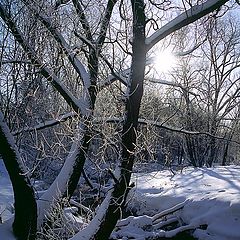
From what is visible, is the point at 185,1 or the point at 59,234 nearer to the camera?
the point at 185,1

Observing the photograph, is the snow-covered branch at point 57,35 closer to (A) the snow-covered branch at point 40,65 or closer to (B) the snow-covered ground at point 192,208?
(A) the snow-covered branch at point 40,65

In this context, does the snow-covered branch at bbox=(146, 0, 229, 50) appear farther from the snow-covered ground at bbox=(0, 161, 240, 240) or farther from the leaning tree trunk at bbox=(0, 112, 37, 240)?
the leaning tree trunk at bbox=(0, 112, 37, 240)

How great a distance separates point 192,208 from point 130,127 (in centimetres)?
355

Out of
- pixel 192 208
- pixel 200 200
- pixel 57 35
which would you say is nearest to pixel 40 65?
pixel 57 35

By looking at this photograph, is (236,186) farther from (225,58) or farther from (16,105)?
(225,58)

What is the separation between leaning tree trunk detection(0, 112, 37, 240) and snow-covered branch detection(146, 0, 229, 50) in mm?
2647

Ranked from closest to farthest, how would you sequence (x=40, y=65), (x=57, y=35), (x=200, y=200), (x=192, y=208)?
(x=40, y=65)
(x=57, y=35)
(x=192, y=208)
(x=200, y=200)

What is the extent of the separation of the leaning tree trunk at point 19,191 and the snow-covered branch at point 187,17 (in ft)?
8.69

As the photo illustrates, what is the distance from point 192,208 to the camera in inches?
317

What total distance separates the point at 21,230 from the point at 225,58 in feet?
70.4

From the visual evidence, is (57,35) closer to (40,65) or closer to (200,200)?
(40,65)

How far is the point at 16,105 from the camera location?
A: 303 inches

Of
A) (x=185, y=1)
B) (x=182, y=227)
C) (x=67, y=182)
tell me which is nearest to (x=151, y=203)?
(x=182, y=227)

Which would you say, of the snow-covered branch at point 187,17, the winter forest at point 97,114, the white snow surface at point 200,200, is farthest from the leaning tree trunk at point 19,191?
the snow-covered branch at point 187,17
